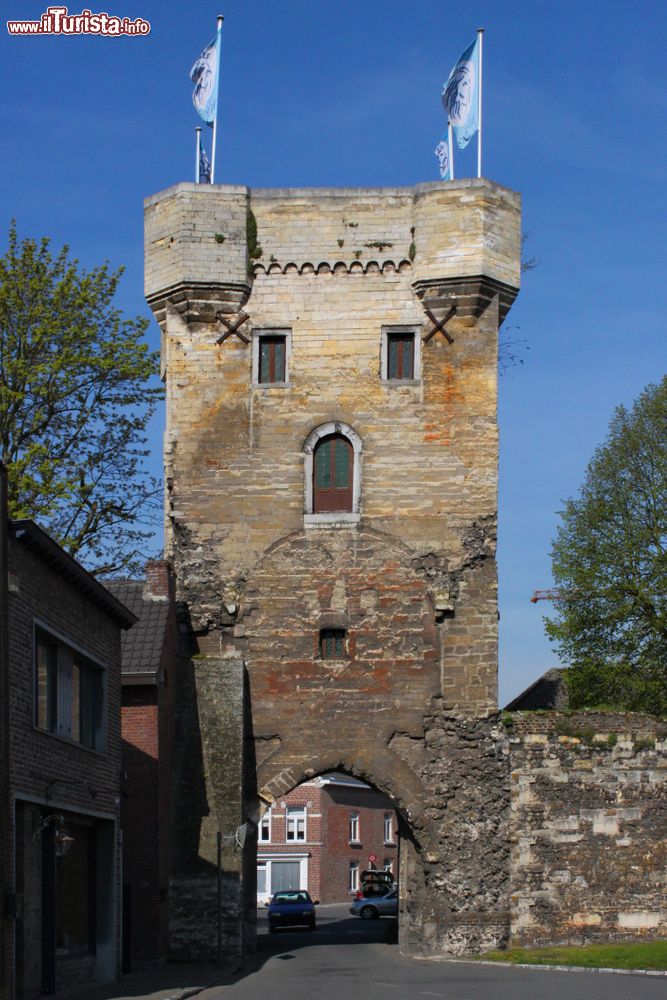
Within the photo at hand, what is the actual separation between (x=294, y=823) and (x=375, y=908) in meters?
15.3

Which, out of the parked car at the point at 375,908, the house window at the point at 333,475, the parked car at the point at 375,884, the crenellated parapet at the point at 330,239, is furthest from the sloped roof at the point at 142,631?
the parked car at the point at 375,884

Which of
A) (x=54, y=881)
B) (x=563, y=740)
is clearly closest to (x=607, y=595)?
(x=563, y=740)

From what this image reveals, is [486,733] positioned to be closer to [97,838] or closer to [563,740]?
[563,740]

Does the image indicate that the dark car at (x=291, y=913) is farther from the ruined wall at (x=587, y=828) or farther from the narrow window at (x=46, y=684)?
the narrow window at (x=46, y=684)

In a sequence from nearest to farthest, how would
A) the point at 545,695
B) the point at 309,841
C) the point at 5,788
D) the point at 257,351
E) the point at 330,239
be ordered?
the point at 5,788 → the point at 257,351 → the point at 330,239 → the point at 545,695 → the point at 309,841

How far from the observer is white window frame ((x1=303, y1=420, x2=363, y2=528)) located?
30891 millimetres

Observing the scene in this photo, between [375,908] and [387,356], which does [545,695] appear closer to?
[375,908]

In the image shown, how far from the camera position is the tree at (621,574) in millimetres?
40531

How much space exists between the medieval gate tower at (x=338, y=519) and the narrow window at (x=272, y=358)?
5cm

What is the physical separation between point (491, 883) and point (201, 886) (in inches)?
215

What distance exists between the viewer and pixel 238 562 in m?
30.9

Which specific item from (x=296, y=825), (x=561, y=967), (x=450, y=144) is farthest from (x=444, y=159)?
(x=296, y=825)

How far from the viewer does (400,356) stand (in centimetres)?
3153

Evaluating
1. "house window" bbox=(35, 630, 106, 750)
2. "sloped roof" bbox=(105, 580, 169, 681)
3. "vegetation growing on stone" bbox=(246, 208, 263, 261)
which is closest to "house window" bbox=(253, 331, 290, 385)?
"vegetation growing on stone" bbox=(246, 208, 263, 261)
